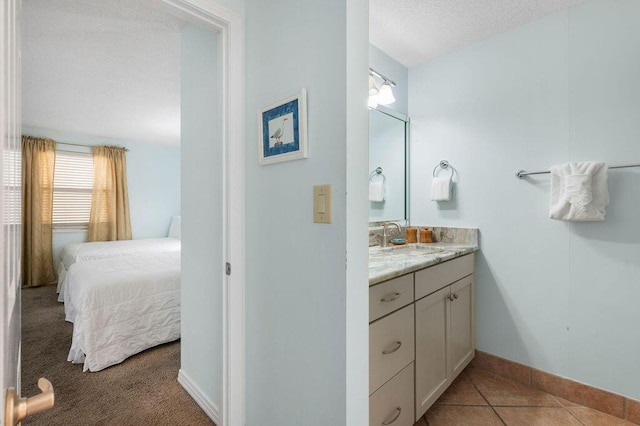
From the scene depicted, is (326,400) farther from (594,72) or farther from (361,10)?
(594,72)

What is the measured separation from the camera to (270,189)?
50.0 inches

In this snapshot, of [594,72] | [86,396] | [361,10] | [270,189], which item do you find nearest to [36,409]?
[270,189]

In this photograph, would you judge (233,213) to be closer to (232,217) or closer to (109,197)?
(232,217)

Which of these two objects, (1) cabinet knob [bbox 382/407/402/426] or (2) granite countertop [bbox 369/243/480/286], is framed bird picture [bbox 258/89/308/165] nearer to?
(2) granite countertop [bbox 369/243/480/286]

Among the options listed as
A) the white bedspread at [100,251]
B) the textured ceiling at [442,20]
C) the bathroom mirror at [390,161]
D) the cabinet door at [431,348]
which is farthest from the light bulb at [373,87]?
the white bedspread at [100,251]

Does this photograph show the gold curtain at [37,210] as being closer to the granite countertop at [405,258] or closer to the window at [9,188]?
the granite countertop at [405,258]

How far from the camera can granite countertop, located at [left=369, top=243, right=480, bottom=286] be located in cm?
131

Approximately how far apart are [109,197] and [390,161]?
487 centimetres

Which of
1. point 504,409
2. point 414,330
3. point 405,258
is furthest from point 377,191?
point 504,409

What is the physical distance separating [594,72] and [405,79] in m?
1.25

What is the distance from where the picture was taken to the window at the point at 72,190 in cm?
468

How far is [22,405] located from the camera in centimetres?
41

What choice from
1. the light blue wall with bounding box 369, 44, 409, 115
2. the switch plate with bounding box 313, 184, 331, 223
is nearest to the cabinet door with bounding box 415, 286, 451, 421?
the switch plate with bounding box 313, 184, 331, 223

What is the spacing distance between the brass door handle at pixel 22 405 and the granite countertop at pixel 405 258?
964 mm
